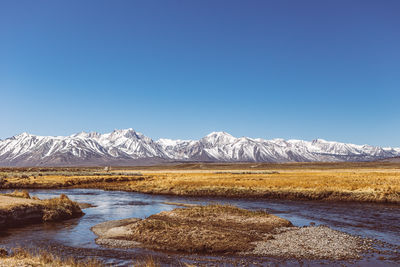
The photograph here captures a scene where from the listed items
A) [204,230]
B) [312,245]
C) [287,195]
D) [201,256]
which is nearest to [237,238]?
[204,230]

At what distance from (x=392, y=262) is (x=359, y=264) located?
2.16 metres

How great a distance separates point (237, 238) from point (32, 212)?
1932 cm

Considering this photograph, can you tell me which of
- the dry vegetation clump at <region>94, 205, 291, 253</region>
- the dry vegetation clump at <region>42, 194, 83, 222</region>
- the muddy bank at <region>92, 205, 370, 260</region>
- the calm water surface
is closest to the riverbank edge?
the calm water surface

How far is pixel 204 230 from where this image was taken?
2209 cm

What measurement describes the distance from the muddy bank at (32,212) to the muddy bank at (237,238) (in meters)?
5.80

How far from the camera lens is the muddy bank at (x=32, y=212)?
26.3m

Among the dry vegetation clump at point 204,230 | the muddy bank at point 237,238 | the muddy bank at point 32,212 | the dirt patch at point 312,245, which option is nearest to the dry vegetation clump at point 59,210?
the muddy bank at point 32,212

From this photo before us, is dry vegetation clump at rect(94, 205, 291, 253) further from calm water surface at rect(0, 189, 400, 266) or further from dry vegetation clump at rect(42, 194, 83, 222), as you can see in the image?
dry vegetation clump at rect(42, 194, 83, 222)

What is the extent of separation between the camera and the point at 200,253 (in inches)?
758

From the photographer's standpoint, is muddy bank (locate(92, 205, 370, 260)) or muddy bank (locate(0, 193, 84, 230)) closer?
muddy bank (locate(92, 205, 370, 260))

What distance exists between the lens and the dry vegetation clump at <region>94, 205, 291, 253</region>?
65.6ft

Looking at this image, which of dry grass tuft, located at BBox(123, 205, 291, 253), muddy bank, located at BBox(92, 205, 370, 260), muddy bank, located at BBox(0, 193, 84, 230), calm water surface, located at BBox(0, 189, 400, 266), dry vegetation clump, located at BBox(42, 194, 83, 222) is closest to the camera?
calm water surface, located at BBox(0, 189, 400, 266)

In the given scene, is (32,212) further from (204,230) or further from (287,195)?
(287,195)

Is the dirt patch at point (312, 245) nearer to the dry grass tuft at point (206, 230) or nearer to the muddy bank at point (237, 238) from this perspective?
the muddy bank at point (237, 238)
